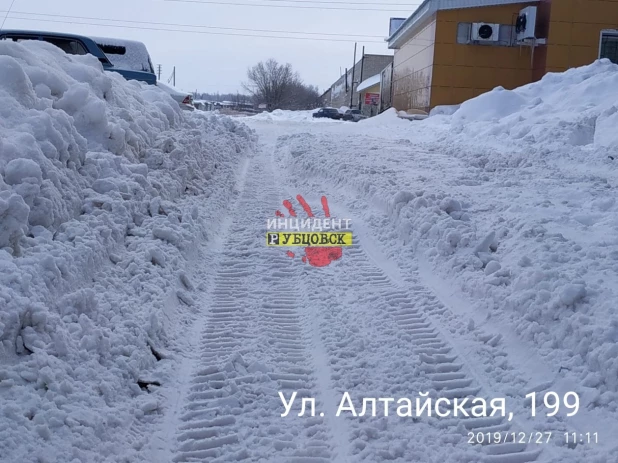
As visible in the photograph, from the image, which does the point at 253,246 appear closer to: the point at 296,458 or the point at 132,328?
the point at 132,328

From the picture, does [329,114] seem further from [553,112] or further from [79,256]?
[79,256]

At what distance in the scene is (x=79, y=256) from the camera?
4.61m

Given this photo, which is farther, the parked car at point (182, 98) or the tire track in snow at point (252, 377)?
the parked car at point (182, 98)

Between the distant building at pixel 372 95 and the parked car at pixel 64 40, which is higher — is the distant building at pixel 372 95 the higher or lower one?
the higher one

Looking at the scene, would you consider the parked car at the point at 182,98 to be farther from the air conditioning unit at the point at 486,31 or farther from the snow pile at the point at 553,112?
the air conditioning unit at the point at 486,31

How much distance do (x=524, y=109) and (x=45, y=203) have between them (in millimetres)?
15662

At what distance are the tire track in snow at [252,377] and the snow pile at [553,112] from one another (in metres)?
8.92

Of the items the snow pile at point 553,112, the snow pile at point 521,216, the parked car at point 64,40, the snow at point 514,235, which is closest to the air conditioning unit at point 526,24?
the snow pile at point 553,112

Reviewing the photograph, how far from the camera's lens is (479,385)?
Result: 12.8 ft

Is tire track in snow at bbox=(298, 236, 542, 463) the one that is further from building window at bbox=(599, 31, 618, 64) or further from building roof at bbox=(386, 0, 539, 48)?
building window at bbox=(599, 31, 618, 64)

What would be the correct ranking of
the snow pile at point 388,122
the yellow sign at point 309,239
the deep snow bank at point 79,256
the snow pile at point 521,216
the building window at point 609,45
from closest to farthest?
the deep snow bank at point 79,256, the snow pile at point 521,216, the yellow sign at point 309,239, the snow pile at point 388,122, the building window at point 609,45

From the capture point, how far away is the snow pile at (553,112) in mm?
13117

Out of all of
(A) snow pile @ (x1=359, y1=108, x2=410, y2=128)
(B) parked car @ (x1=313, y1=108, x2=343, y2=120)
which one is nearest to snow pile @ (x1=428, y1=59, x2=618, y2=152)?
(A) snow pile @ (x1=359, y1=108, x2=410, y2=128)

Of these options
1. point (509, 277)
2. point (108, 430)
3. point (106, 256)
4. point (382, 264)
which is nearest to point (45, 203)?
point (106, 256)
